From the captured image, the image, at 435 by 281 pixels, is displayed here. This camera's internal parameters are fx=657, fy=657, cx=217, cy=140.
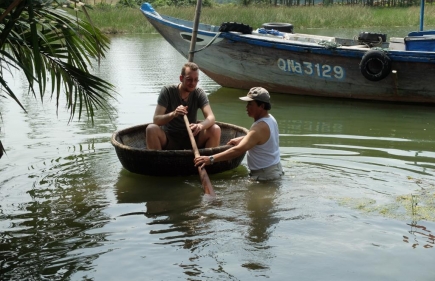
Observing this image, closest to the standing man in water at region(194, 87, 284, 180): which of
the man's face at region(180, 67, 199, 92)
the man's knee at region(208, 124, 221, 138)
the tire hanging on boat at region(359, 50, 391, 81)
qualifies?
the man's knee at region(208, 124, 221, 138)

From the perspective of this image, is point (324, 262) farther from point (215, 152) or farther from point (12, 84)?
point (12, 84)

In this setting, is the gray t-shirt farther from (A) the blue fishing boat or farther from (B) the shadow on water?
(A) the blue fishing boat

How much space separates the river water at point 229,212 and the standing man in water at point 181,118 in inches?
15.6

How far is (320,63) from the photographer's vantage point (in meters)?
10.1

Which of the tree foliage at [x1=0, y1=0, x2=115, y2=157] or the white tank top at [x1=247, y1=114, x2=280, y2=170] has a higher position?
the tree foliage at [x1=0, y1=0, x2=115, y2=157]

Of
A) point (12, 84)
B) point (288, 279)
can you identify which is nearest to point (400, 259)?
point (288, 279)

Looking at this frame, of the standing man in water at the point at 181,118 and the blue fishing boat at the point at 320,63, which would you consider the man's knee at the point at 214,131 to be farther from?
the blue fishing boat at the point at 320,63

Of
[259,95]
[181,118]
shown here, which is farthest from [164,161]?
[259,95]

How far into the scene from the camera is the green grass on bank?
22.5m

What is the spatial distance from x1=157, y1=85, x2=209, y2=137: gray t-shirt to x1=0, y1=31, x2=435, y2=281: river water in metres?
0.53

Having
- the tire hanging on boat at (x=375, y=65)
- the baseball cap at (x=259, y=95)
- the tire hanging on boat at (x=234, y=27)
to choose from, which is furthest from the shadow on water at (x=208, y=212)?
the tire hanging on boat at (x=234, y=27)

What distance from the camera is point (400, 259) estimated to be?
4.31 metres

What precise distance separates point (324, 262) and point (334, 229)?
0.61 m

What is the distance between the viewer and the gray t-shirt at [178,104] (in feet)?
21.0
